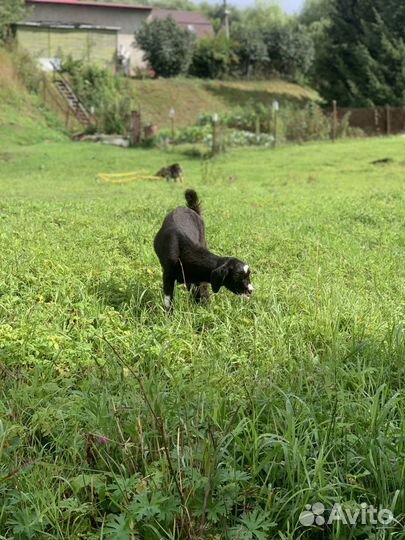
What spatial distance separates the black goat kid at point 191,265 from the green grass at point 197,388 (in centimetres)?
16

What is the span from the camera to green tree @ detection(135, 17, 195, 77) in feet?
134

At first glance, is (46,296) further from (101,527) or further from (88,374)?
(101,527)

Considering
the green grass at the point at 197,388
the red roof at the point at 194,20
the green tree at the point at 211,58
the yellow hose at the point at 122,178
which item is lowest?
the green grass at the point at 197,388

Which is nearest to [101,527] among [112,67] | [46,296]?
[46,296]

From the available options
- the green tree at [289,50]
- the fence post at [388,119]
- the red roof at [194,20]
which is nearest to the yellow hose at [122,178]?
the fence post at [388,119]

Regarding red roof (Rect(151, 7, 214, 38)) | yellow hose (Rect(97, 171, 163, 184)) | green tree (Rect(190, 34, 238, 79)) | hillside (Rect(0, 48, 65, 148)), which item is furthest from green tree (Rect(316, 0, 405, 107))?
red roof (Rect(151, 7, 214, 38))

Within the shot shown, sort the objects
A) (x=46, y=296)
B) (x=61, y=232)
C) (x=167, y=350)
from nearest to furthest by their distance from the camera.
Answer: (x=167, y=350)
(x=46, y=296)
(x=61, y=232)

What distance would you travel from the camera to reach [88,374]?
3.71 meters

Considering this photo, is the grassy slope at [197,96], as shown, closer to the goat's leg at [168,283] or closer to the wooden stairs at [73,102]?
the wooden stairs at [73,102]

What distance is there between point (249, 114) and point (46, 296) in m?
24.6

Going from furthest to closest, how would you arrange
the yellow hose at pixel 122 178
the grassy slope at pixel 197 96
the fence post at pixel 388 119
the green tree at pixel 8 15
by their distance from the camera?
the grassy slope at pixel 197 96
the green tree at pixel 8 15
the fence post at pixel 388 119
the yellow hose at pixel 122 178

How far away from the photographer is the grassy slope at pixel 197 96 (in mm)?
36781

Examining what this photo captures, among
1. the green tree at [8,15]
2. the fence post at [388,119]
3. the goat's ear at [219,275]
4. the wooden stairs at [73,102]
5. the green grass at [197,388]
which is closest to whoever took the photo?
the green grass at [197,388]

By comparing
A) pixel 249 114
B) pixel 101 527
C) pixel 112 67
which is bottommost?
pixel 101 527
